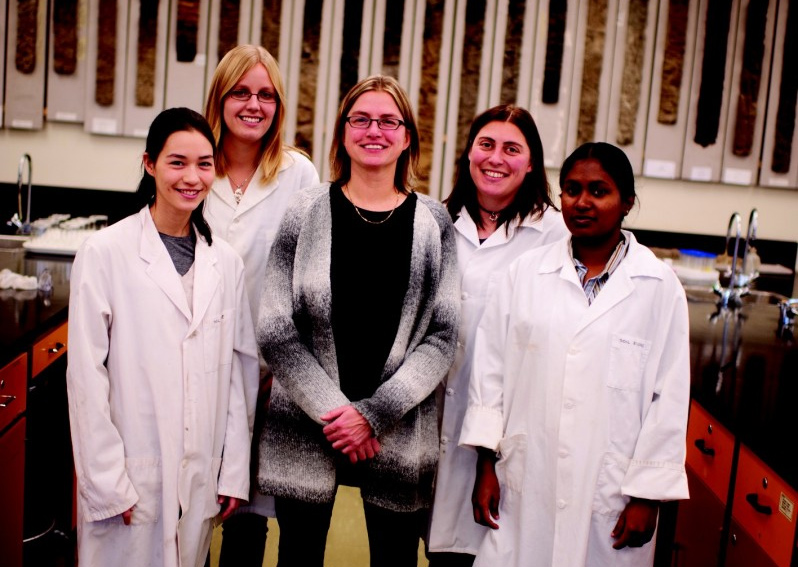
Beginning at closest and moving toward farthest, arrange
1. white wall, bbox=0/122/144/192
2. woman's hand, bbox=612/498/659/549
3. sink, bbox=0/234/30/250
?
woman's hand, bbox=612/498/659/549 < sink, bbox=0/234/30/250 < white wall, bbox=0/122/144/192

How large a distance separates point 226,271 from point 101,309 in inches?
12.1

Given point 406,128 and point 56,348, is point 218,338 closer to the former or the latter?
point 406,128

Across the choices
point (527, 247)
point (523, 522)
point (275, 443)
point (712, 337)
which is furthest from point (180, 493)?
point (712, 337)

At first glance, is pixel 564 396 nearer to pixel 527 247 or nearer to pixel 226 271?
pixel 527 247

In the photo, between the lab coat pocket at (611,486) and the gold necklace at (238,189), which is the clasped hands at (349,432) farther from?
the gold necklace at (238,189)

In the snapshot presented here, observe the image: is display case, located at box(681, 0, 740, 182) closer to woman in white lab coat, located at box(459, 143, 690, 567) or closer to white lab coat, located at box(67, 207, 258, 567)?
woman in white lab coat, located at box(459, 143, 690, 567)

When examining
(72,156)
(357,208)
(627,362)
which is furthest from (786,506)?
→ (72,156)

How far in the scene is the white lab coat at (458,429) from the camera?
2113mm

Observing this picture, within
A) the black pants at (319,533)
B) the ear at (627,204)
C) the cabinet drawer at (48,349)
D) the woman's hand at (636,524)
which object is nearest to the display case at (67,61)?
the cabinet drawer at (48,349)

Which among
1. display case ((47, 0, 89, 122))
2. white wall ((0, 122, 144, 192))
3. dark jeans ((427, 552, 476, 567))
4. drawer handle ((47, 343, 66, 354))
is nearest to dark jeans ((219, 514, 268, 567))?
dark jeans ((427, 552, 476, 567))

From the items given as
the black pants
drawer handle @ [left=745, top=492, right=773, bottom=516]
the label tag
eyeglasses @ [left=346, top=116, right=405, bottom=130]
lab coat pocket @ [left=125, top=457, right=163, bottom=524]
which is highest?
eyeglasses @ [left=346, top=116, right=405, bottom=130]

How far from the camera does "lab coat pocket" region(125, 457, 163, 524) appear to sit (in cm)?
185

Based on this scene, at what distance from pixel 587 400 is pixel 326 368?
1.87 ft

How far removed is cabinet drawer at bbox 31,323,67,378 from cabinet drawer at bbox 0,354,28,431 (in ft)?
0.29
